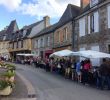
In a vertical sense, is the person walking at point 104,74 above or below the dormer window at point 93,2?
below

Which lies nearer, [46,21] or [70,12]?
[70,12]

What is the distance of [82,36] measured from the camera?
2884cm

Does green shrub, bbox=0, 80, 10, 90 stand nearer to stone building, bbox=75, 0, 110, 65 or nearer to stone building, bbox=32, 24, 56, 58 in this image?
stone building, bbox=75, 0, 110, 65

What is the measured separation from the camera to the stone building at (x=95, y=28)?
2376 cm

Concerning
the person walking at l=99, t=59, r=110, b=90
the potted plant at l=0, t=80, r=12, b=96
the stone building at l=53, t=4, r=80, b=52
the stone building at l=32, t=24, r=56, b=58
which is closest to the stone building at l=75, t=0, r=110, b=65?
the stone building at l=53, t=4, r=80, b=52

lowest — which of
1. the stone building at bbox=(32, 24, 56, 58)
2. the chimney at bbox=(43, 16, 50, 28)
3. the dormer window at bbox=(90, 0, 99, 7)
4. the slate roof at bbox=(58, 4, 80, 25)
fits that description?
the stone building at bbox=(32, 24, 56, 58)

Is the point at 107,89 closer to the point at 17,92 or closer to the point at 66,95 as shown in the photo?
the point at 66,95

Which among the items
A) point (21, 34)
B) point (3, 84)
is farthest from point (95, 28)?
point (21, 34)

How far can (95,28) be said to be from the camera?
25.7 meters

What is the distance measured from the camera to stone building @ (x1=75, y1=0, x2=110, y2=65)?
2376cm

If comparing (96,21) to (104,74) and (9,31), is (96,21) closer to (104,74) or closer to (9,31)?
(104,74)

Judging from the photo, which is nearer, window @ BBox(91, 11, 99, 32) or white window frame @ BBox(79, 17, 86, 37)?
window @ BBox(91, 11, 99, 32)

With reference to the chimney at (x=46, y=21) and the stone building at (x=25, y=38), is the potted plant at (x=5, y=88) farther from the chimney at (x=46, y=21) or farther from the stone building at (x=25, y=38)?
the chimney at (x=46, y=21)

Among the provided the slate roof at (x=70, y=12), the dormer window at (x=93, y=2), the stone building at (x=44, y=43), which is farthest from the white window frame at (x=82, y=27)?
the stone building at (x=44, y=43)
